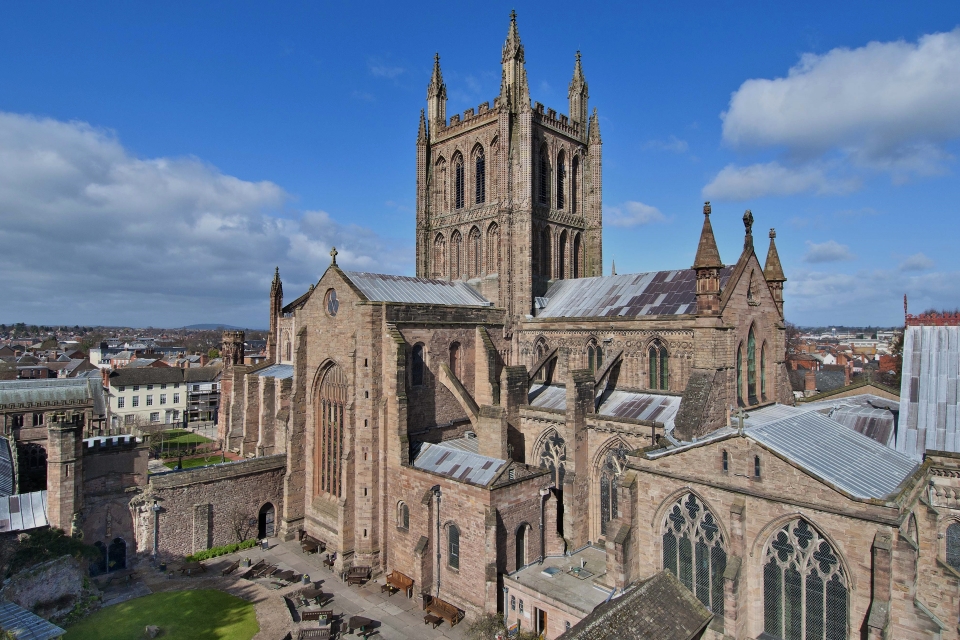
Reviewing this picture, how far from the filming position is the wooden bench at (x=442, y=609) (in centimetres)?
2203

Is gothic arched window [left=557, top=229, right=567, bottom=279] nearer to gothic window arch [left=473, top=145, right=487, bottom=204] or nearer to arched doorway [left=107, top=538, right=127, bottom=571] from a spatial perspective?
gothic window arch [left=473, top=145, right=487, bottom=204]

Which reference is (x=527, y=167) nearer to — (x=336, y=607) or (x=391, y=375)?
(x=391, y=375)

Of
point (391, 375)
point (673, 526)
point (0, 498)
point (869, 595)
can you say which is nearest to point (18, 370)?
point (0, 498)

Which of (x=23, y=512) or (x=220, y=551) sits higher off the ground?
(x=23, y=512)

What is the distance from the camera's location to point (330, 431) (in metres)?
Answer: 29.6

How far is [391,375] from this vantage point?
85.1ft

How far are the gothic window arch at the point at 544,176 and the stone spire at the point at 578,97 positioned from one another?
15.5 ft

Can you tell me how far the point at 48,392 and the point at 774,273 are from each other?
5509 centimetres

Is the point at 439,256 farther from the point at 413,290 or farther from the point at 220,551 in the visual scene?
the point at 220,551

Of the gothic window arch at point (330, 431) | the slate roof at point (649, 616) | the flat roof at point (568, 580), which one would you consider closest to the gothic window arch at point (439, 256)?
the gothic window arch at point (330, 431)

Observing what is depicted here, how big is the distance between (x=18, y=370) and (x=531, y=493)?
238 feet

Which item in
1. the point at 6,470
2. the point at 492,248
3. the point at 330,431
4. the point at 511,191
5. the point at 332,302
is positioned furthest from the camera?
the point at 492,248

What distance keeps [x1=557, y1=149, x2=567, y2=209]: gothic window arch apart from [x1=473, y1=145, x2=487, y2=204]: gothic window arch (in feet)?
17.8

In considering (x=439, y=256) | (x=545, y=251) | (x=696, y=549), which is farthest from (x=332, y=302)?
(x=696, y=549)
